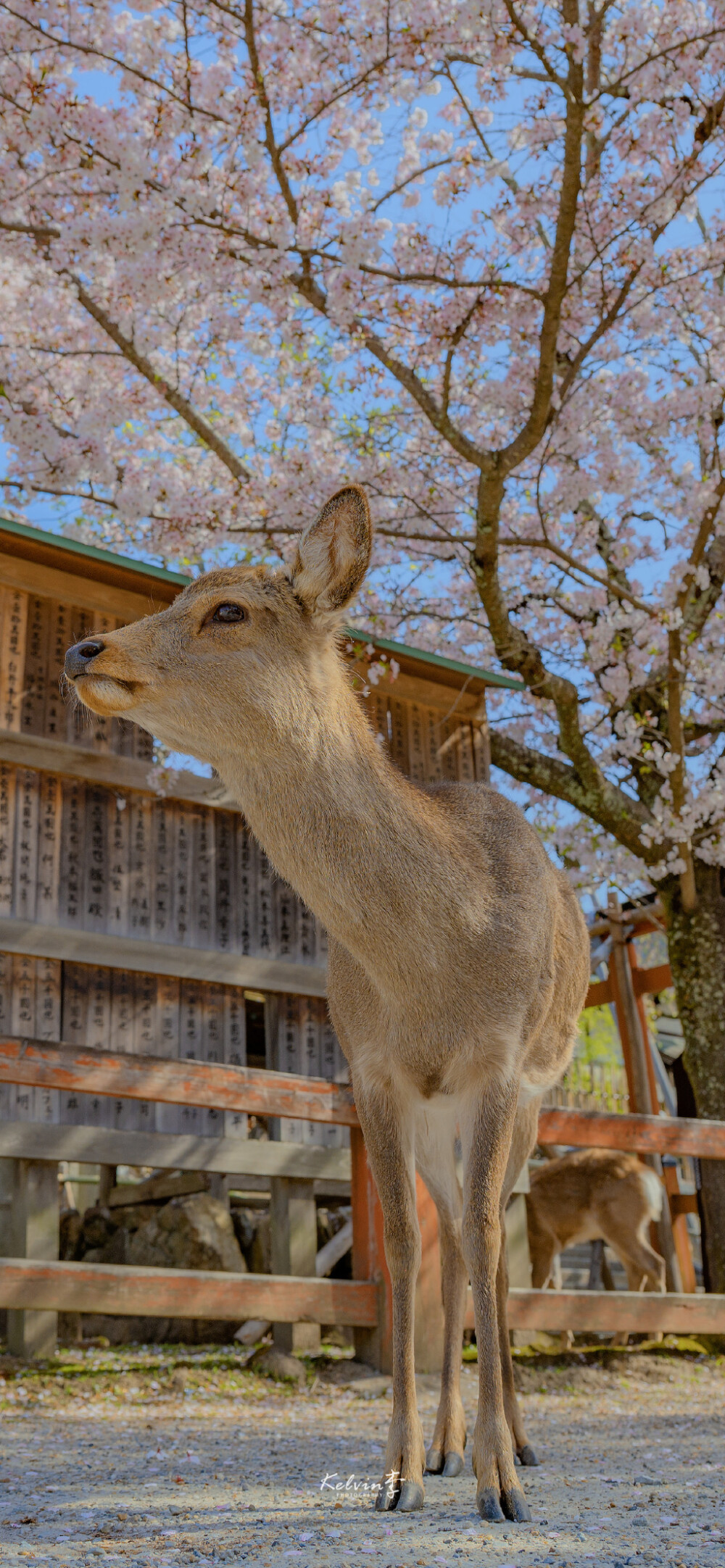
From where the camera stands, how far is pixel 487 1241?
3.42 m

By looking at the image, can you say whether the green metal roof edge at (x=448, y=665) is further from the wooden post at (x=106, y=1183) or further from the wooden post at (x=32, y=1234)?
the wooden post at (x=106, y=1183)

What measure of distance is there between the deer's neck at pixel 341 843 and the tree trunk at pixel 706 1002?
21.9ft

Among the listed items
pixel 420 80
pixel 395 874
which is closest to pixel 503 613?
pixel 420 80

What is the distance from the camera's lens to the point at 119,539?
1201 centimetres

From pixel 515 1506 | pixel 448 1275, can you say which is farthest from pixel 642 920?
pixel 515 1506

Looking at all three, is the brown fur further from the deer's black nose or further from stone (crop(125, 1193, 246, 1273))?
the deer's black nose

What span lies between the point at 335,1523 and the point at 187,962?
5.24 metres

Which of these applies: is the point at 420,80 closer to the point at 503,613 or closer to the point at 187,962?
the point at 503,613

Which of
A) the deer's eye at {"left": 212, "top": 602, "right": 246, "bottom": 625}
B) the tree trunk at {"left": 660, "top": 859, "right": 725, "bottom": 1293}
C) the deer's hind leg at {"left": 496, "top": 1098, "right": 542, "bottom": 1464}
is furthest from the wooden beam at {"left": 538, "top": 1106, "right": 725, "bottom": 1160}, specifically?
the deer's eye at {"left": 212, "top": 602, "right": 246, "bottom": 625}

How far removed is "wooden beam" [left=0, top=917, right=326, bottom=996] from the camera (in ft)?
24.5

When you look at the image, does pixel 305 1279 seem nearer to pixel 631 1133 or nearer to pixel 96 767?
pixel 631 1133

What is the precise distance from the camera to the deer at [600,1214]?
8922mm

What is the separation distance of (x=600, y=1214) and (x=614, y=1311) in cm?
209

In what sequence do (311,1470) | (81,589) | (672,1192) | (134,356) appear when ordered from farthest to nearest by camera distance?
(672,1192), (134,356), (81,589), (311,1470)
